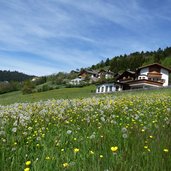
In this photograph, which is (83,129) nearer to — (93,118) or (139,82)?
(93,118)

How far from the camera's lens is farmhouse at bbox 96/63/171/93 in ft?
295

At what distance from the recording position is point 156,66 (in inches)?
4055

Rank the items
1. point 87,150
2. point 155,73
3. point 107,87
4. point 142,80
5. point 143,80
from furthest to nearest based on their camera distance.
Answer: point 155,73
point 107,87
point 142,80
point 143,80
point 87,150

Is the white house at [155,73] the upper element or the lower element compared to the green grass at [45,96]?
upper

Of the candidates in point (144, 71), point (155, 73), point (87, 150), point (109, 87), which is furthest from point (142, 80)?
point (87, 150)

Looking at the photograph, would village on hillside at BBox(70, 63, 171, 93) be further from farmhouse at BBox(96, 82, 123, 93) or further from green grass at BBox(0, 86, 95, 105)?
green grass at BBox(0, 86, 95, 105)

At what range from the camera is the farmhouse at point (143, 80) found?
90062 millimetres

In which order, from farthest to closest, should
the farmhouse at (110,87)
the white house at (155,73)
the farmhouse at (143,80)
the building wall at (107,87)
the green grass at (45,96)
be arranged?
the white house at (155,73) → the building wall at (107,87) → the farmhouse at (110,87) → the farmhouse at (143,80) → the green grass at (45,96)

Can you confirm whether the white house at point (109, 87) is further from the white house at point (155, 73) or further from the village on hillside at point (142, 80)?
the white house at point (155, 73)

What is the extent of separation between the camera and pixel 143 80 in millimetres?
88562

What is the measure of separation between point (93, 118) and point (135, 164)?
4191 millimetres

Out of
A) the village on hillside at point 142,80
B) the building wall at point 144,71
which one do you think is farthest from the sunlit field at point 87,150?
the building wall at point 144,71

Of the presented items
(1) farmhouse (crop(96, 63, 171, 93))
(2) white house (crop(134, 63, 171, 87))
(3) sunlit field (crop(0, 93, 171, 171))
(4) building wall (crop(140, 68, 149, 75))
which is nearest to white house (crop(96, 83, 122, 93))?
(1) farmhouse (crop(96, 63, 171, 93))

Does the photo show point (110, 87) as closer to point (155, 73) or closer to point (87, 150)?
point (155, 73)
